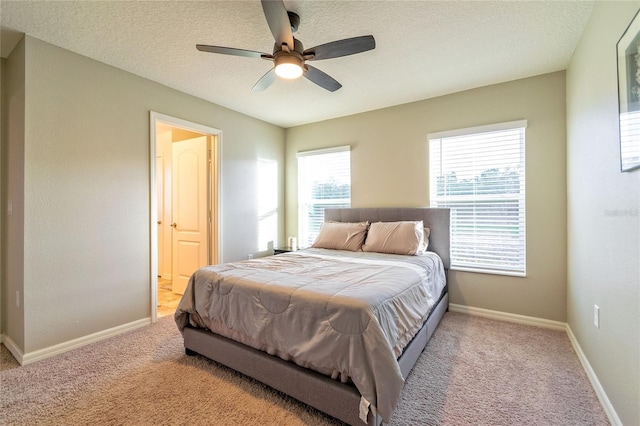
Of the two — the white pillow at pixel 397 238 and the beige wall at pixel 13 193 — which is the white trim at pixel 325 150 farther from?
the beige wall at pixel 13 193

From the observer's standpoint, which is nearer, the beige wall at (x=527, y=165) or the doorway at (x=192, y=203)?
the beige wall at (x=527, y=165)

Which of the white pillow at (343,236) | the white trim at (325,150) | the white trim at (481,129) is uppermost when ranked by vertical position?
the white trim at (325,150)

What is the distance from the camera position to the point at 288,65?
1906 mm

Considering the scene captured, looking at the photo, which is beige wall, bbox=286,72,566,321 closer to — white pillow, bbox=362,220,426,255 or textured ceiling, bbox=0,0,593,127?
textured ceiling, bbox=0,0,593,127

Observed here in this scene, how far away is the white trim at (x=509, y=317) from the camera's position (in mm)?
2791

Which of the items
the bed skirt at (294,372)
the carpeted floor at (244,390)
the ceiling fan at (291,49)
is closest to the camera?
the bed skirt at (294,372)

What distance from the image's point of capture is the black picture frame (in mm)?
1309

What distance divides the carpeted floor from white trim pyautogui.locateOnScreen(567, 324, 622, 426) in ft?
0.13

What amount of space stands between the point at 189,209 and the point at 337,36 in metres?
2.95

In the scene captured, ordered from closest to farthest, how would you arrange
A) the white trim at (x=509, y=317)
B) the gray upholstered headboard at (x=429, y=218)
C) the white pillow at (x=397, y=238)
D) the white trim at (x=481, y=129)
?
the white trim at (x=509, y=317) → the white trim at (x=481, y=129) → the white pillow at (x=397, y=238) → the gray upholstered headboard at (x=429, y=218)

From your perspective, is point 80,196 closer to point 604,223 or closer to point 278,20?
point 278,20

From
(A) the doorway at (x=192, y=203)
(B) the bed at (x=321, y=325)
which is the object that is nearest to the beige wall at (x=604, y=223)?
(B) the bed at (x=321, y=325)

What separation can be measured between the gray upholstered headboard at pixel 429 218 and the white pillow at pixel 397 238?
0.15 meters

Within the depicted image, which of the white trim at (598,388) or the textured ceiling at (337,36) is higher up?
the textured ceiling at (337,36)
